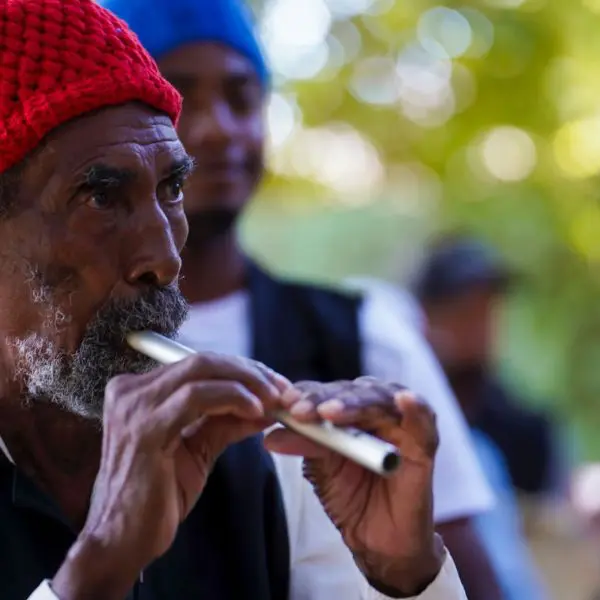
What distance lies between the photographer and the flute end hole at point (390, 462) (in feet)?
4.33

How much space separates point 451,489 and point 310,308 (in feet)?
1.61

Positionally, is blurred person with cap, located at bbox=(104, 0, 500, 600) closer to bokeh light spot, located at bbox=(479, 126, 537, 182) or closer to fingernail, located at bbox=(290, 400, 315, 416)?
fingernail, located at bbox=(290, 400, 315, 416)

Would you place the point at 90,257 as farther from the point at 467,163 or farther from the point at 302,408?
the point at 467,163

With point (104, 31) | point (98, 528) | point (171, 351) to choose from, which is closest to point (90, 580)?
point (98, 528)

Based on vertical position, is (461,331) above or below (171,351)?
below

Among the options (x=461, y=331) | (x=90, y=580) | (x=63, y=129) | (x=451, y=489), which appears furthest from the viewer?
(x=461, y=331)

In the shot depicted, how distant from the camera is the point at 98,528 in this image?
141 cm

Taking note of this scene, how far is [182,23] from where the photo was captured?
2.70 m

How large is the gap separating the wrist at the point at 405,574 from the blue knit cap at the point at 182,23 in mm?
1441

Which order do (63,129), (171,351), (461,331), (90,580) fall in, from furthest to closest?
(461,331) < (63,129) < (171,351) < (90,580)

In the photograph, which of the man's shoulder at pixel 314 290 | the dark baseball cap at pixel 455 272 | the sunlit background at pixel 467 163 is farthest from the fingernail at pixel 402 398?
the sunlit background at pixel 467 163

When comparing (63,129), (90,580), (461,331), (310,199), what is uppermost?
(63,129)

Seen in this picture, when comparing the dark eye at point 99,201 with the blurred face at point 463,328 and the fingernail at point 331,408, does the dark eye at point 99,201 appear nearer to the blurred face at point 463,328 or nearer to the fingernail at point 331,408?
the fingernail at point 331,408

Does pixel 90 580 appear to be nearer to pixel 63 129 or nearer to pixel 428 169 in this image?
pixel 63 129
